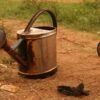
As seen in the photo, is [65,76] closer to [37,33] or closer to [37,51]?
[37,51]

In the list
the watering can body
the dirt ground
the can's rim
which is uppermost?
the can's rim

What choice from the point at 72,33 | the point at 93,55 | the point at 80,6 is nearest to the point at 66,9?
the point at 80,6

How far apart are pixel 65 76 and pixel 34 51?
527 mm

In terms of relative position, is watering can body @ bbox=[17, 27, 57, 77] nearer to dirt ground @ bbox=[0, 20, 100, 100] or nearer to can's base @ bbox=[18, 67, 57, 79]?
can's base @ bbox=[18, 67, 57, 79]

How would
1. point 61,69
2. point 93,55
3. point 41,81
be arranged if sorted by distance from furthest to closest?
1. point 93,55
2. point 61,69
3. point 41,81

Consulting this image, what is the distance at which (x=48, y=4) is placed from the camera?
934cm

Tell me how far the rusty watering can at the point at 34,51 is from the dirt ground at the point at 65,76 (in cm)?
11

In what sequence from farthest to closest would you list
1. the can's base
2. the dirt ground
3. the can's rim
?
the can's base < the can's rim < the dirt ground

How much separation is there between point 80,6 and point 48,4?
861 millimetres

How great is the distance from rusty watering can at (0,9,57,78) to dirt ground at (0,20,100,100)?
0.37 feet

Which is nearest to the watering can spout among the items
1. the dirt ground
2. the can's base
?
the can's base

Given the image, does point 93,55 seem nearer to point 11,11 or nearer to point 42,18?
point 42,18

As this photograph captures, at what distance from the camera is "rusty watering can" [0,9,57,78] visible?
4031 millimetres

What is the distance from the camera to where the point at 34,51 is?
407 cm
